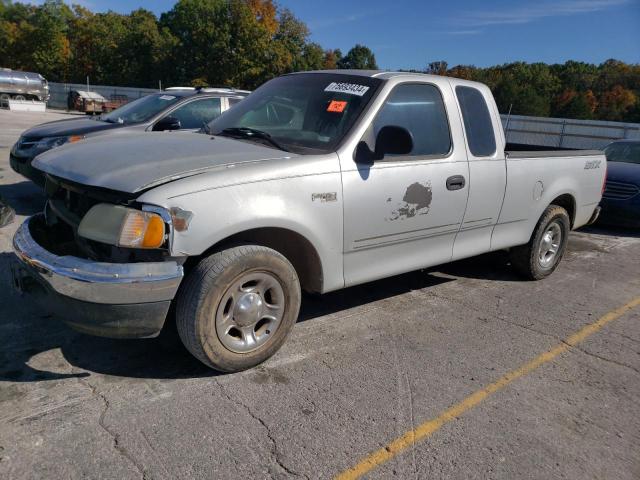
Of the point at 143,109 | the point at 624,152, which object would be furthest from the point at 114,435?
the point at 624,152

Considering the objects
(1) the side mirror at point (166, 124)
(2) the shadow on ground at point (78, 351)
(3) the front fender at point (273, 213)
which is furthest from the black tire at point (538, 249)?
(1) the side mirror at point (166, 124)

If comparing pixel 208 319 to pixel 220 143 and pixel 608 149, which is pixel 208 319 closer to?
pixel 220 143

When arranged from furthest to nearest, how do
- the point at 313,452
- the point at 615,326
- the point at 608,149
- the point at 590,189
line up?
the point at 608,149 → the point at 590,189 → the point at 615,326 → the point at 313,452

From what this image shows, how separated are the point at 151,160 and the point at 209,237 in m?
0.63

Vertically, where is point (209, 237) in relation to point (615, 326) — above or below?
above

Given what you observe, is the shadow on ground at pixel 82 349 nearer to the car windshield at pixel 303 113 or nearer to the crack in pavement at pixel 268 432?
the crack in pavement at pixel 268 432

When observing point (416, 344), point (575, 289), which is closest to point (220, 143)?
point (416, 344)

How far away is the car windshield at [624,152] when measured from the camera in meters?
9.84

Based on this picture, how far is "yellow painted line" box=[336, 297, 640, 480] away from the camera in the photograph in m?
2.64

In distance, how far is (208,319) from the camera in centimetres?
306

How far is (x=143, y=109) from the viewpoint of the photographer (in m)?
7.78

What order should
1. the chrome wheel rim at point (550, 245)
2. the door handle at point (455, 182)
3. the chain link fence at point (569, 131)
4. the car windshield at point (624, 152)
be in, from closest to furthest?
1. the door handle at point (455, 182)
2. the chrome wheel rim at point (550, 245)
3. the car windshield at point (624, 152)
4. the chain link fence at point (569, 131)

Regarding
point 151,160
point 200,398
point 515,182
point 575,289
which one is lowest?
point 575,289

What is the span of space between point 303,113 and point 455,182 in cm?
132
